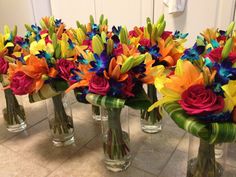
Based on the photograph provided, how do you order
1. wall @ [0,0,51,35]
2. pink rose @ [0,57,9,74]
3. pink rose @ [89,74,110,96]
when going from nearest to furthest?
pink rose @ [89,74,110,96] → pink rose @ [0,57,9,74] → wall @ [0,0,51,35]

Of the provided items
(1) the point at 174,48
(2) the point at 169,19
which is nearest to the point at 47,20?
(1) the point at 174,48

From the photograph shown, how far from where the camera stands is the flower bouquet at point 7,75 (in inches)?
30.0

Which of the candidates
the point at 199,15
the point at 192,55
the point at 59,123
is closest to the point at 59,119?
the point at 59,123

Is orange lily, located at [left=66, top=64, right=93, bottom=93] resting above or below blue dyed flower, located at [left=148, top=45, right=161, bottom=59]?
below

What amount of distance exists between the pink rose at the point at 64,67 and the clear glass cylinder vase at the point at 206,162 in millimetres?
369

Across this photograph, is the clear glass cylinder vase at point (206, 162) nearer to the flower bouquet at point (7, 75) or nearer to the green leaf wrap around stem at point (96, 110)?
the green leaf wrap around stem at point (96, 110)

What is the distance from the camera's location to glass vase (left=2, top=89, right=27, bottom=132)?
2.92 feet

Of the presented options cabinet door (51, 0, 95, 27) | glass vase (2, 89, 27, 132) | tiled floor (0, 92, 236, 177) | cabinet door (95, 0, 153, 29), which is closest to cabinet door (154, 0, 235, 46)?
cabinet door (95, 0, 153, 29)

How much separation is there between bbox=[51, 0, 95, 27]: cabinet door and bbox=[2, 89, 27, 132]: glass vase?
1085 mm

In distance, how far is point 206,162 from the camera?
0.56m

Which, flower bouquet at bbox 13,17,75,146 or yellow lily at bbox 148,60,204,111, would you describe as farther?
flower bouquet at bbox 13,17,75,146

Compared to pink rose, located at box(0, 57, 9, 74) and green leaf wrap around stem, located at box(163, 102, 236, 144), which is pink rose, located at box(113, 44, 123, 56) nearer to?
green leaf wrap around stem, located at box(163, 102, 236, 144)

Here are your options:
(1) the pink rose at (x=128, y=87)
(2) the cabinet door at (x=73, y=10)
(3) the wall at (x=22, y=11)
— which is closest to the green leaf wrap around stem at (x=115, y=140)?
(1) the pink rose at (x=128, y=87)

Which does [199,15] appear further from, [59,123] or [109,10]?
[59,123]
